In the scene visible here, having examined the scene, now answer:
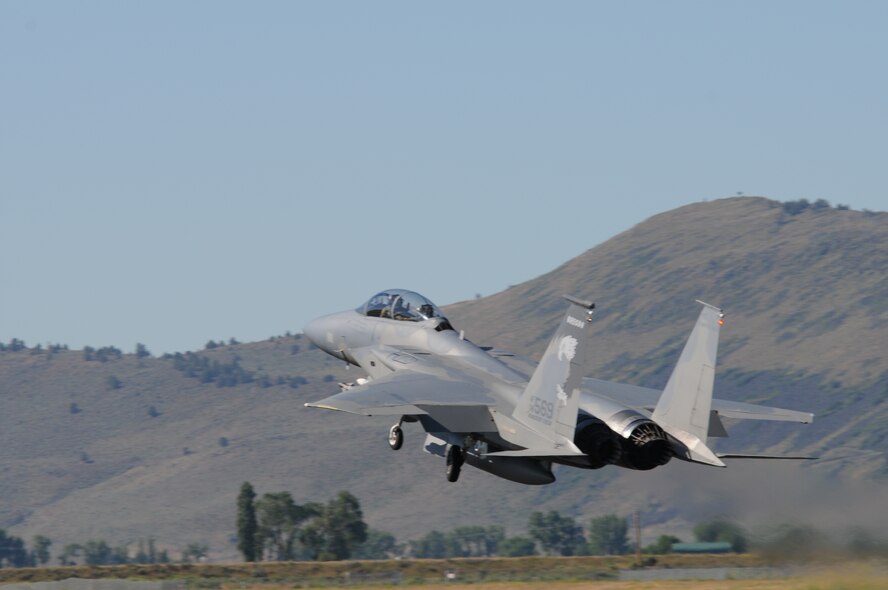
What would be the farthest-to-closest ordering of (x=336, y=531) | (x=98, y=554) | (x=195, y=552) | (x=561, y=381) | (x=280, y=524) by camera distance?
1. (x=195, y=552)
2. (x=98, y=554)
3. (x=280, y=524)
4. (x=336, y=531)
5. (x=561, y=381)

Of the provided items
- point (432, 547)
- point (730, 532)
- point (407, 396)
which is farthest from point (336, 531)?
point (407, 396)

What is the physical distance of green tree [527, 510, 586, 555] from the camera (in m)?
132

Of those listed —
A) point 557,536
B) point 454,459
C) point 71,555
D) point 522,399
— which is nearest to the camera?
point 522,399

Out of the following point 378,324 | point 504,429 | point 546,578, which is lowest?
point 546,578

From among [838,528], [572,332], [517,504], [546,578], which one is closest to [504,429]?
[572,332]

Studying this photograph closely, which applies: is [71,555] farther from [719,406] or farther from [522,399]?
[522,399]

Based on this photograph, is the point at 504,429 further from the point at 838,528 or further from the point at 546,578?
the point at 546,578

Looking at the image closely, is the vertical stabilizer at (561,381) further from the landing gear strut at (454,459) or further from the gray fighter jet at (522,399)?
the landing gear strut at (454,459)

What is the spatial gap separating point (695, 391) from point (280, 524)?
85.1 metres

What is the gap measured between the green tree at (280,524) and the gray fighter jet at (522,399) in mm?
74484

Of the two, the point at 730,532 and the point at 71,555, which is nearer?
the point at 730,532

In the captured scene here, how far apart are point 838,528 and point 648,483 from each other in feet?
16.5

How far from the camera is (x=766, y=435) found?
178125mm

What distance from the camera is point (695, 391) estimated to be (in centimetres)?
3366
